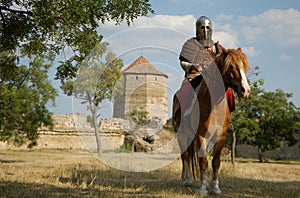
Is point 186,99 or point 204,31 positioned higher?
point 204,31

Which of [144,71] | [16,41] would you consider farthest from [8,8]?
[144,71]

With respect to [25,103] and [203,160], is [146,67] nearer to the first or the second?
[203,160]

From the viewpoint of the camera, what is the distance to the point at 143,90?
1086cm

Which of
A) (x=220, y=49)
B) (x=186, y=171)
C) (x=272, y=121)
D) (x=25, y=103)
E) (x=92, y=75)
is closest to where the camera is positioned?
(x=220, y=49)

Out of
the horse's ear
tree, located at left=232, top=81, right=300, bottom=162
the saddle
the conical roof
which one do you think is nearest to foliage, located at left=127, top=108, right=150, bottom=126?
the conical roof

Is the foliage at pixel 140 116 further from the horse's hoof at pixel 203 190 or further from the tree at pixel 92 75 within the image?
the horse's hoof at pixel 203 190

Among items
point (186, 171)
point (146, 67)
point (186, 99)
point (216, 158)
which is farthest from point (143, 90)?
point (216, 158)

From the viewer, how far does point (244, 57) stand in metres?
5.64

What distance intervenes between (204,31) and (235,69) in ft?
5.82

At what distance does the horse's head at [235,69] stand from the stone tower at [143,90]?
109 inches

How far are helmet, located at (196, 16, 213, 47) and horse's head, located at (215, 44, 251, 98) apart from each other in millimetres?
1238

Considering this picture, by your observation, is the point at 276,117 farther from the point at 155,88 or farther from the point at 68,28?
the point at 68,28

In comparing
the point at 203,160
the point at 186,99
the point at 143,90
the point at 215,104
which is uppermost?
the point at 143,90

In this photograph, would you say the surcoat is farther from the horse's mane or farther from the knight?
the horse's mane
